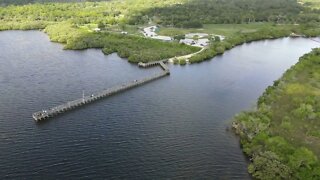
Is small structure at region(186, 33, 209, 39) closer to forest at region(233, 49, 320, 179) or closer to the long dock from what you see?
the long dock

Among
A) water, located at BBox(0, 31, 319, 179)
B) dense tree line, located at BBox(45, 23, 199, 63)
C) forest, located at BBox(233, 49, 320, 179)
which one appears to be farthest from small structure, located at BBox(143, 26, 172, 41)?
forest, located at BBox(233, 49, 320, 179)

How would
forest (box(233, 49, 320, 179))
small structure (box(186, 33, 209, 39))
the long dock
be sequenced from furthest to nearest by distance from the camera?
small structure (box(186, 33, 209, 39)) → the long dock → forest (box(233, 49, 320, 179))

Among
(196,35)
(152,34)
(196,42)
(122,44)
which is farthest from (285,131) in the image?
(152,34)

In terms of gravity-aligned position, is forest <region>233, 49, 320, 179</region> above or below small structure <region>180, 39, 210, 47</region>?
below

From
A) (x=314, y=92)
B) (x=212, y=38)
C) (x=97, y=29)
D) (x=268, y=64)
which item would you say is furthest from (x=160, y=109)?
(x=97, y=29)

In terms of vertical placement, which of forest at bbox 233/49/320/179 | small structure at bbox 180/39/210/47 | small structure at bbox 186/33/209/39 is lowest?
forest at bbox 233/49/320/179
